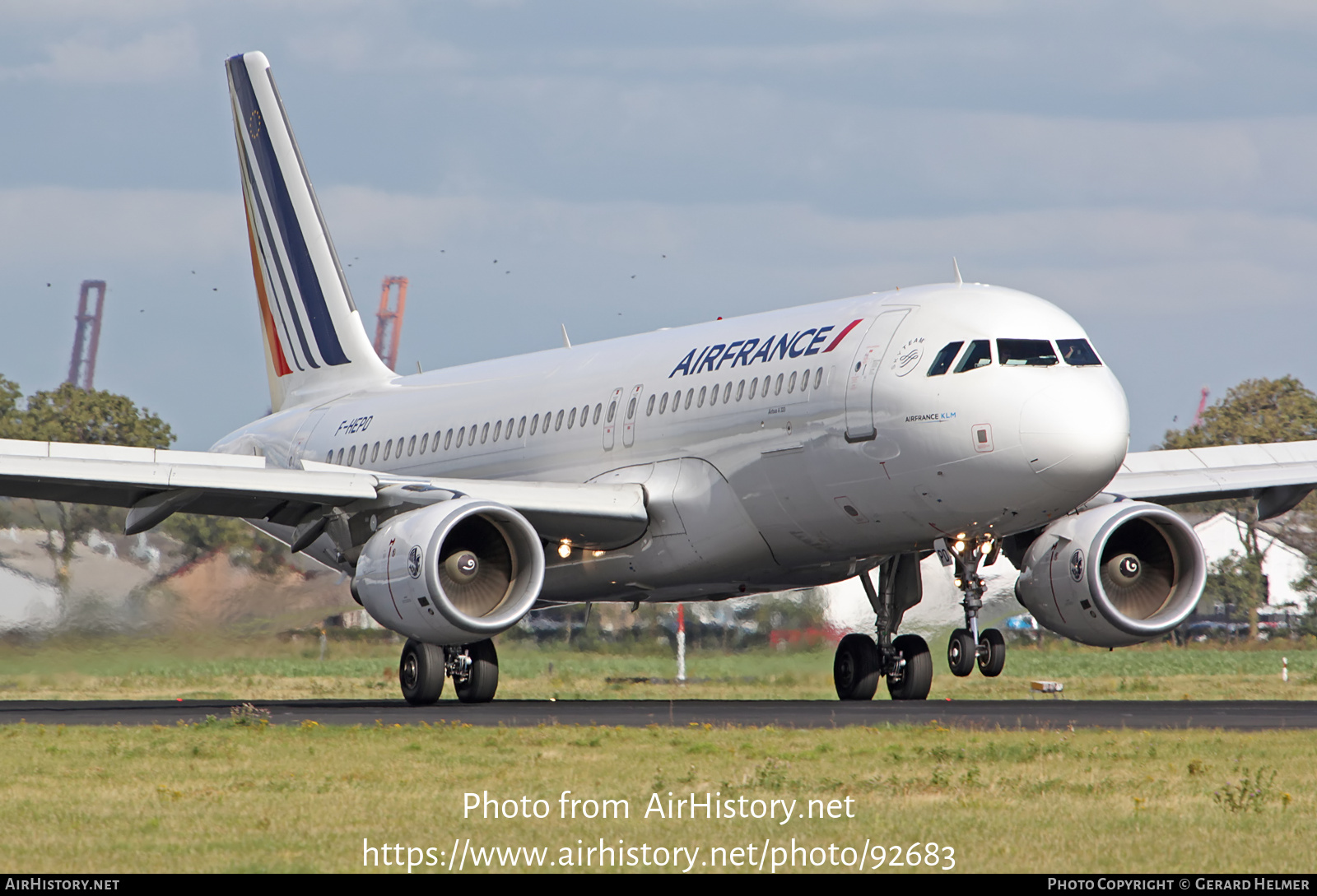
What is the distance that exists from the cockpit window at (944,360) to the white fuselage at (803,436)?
0.10 metres

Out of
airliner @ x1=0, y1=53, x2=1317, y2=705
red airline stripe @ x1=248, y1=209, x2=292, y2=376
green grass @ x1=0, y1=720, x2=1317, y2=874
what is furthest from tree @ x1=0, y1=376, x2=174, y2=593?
green grass @ x1=0, y1=720, x2=1317, y2=874

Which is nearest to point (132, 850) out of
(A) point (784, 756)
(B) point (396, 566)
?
(A) point (784, 756)

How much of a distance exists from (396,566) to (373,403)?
10.5 meters

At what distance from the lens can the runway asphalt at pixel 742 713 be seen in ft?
59.9

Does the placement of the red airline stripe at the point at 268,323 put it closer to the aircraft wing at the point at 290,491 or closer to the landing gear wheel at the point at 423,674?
the aircraft wing at the point at 290,491

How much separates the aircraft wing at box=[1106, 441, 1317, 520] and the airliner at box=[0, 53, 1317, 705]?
0.04 meters

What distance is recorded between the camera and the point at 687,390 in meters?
23.6

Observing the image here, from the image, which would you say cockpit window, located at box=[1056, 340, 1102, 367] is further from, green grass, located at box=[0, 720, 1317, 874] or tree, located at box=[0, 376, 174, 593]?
tree, located at box=[0, 376, 174, 593]

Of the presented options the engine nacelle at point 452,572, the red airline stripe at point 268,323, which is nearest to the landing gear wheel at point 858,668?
the engine nacelle at point 452,572

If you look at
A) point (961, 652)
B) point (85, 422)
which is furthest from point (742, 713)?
point (85, 422)

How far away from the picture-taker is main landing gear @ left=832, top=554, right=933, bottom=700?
23484mm

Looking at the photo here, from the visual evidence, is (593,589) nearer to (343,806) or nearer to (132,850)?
(343,806)

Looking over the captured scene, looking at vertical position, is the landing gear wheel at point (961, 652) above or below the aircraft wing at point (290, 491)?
below

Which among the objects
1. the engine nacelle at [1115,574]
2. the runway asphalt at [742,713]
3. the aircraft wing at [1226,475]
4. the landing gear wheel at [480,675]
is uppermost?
the aircraft wing at [1226,475]
